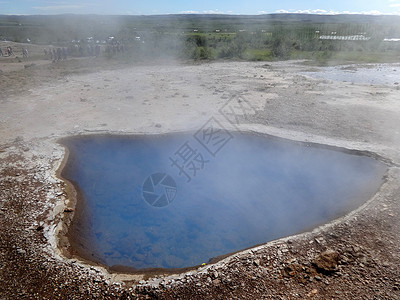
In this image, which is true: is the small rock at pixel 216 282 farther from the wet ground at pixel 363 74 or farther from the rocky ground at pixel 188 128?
the wet ground at pixel 363 74

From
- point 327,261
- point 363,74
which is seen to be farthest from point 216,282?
point 363,74

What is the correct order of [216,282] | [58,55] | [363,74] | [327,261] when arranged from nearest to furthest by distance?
[216,282] < [327,261] < [363,74] < [58,55]

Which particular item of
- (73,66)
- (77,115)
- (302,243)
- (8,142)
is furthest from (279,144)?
(73,66)

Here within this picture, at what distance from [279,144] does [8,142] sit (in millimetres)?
5978

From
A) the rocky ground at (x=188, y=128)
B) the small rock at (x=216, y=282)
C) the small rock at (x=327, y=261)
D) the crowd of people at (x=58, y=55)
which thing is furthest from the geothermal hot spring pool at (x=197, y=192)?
the crowd of people at (x=58, y=55)

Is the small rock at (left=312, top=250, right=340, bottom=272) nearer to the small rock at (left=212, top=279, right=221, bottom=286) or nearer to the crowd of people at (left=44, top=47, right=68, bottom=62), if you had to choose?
the small rock at (left=212, top=279, right=221, bottom=286)

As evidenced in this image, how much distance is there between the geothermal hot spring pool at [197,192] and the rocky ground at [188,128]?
12.7 inches

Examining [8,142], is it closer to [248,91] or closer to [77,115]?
[77,115]

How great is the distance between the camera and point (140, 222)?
435cm

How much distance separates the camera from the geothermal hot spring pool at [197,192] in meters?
3.96

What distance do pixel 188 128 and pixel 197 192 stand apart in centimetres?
248

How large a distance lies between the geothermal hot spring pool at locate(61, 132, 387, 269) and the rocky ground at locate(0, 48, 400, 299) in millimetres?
322

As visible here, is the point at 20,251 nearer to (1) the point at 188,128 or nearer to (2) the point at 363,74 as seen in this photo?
(1) the point at 188,128

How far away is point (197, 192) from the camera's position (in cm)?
502
